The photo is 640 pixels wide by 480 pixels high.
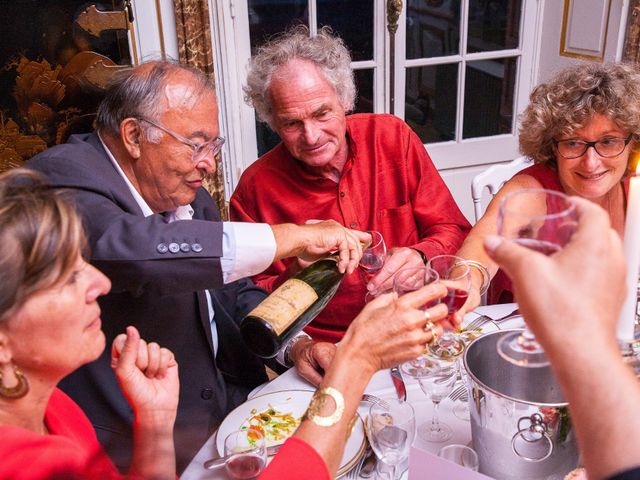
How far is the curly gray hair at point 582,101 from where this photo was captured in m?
1.70

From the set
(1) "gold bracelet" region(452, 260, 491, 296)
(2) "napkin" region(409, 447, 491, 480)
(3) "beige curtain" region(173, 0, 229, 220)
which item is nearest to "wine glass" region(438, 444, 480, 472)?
(2) "napkin" region(409, 447, 491, 480)

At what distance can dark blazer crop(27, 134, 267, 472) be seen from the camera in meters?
1.23

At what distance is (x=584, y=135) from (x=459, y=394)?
95cm

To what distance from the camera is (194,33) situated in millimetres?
2854

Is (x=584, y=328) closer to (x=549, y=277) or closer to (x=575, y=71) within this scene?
(x=549, y=277)

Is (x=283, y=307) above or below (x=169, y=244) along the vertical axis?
below

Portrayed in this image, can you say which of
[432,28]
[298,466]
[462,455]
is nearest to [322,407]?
[298,466]

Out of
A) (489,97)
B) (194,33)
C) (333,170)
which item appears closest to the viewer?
(333,170)

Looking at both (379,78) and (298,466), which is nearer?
(298,466)

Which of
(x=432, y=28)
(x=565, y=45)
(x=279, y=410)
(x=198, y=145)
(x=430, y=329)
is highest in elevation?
(x=432, y=28)

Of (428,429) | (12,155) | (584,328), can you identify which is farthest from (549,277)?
(12,155)

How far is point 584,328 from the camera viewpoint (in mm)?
600

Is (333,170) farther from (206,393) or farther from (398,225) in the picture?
(206,393)

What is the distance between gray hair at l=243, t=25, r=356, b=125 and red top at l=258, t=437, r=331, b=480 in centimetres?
145
